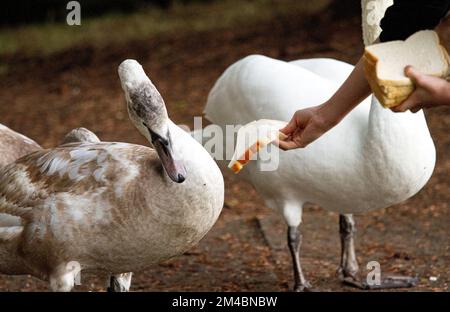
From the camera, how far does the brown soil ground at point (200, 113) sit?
542 cm

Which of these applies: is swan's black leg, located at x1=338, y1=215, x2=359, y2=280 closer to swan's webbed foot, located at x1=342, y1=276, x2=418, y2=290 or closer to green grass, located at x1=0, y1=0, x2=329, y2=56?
swan's webbed foot, located at x1=342, y1=276, x2=418, y2=290

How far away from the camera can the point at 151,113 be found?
3605mm

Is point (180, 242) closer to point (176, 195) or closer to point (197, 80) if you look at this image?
point (176, 195)

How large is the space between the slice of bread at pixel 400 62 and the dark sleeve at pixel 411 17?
31 mm

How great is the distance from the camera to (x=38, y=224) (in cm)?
393

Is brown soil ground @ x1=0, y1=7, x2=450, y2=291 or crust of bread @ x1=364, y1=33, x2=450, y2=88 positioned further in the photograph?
brown soil ground @ x1=0, y1=7, x2=450, y2=291

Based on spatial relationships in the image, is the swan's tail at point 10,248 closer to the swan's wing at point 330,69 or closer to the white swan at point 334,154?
the white swan at point 334,154

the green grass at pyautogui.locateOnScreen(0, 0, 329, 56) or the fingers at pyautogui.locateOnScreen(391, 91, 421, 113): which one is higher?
the green grass at pyautogui.locateOnScreen(0, 0, 329, 56)

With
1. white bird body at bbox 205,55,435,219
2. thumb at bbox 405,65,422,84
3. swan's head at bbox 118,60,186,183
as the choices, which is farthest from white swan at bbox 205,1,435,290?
thumb at bbox 405,65,422,84

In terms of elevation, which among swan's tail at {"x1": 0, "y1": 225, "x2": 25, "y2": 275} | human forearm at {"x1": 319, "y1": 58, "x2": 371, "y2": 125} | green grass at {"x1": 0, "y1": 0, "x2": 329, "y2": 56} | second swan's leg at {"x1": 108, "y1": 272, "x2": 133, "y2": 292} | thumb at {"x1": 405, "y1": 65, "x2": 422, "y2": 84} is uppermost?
green grass at {"x1": 0, "y1": 0, "x2": 329, "y2": 56}

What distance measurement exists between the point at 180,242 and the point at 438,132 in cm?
415

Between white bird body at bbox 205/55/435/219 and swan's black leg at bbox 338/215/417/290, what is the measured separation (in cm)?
34

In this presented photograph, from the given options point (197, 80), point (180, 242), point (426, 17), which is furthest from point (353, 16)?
Answer: point (426, 17)

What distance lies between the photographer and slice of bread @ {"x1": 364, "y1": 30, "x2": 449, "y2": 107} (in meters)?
2.67
